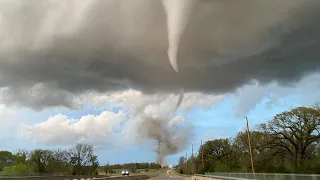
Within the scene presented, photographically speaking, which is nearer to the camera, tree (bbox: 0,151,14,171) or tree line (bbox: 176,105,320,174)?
tree line (bbox: 176,105,320,174)

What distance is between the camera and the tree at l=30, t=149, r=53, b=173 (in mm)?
122944

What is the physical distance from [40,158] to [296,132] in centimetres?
9232

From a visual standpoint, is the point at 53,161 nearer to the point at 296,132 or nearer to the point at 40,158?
the point at 40,158

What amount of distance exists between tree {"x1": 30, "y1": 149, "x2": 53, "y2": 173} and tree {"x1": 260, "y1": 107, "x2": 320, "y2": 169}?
273ft

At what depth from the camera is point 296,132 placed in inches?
3000

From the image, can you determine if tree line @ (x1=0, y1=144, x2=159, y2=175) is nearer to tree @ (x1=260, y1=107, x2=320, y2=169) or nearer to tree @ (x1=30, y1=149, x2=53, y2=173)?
tree @ (x1=30, y1=149, x2=53, y2=173)

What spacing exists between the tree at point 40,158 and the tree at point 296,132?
83.3 metres

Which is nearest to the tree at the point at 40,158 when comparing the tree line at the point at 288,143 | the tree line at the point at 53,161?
the tree line at the point at 53,161

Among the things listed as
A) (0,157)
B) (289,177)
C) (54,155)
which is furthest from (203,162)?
(289,177)

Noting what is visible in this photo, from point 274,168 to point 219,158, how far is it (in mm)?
61898

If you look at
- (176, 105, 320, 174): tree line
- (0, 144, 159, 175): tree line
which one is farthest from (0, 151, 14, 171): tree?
(176, 105, 320, 174): tree line

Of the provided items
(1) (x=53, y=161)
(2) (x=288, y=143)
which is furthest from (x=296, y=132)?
(1) (x=53, y=161)

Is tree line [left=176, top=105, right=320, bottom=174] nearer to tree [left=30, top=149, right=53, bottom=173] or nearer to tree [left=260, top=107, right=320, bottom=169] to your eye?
tree [left=260, top=107, right=320, bottom=169]

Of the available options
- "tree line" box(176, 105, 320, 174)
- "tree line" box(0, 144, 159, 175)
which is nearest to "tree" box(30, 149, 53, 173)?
"tree line" box(0, 144, 159, 175)
